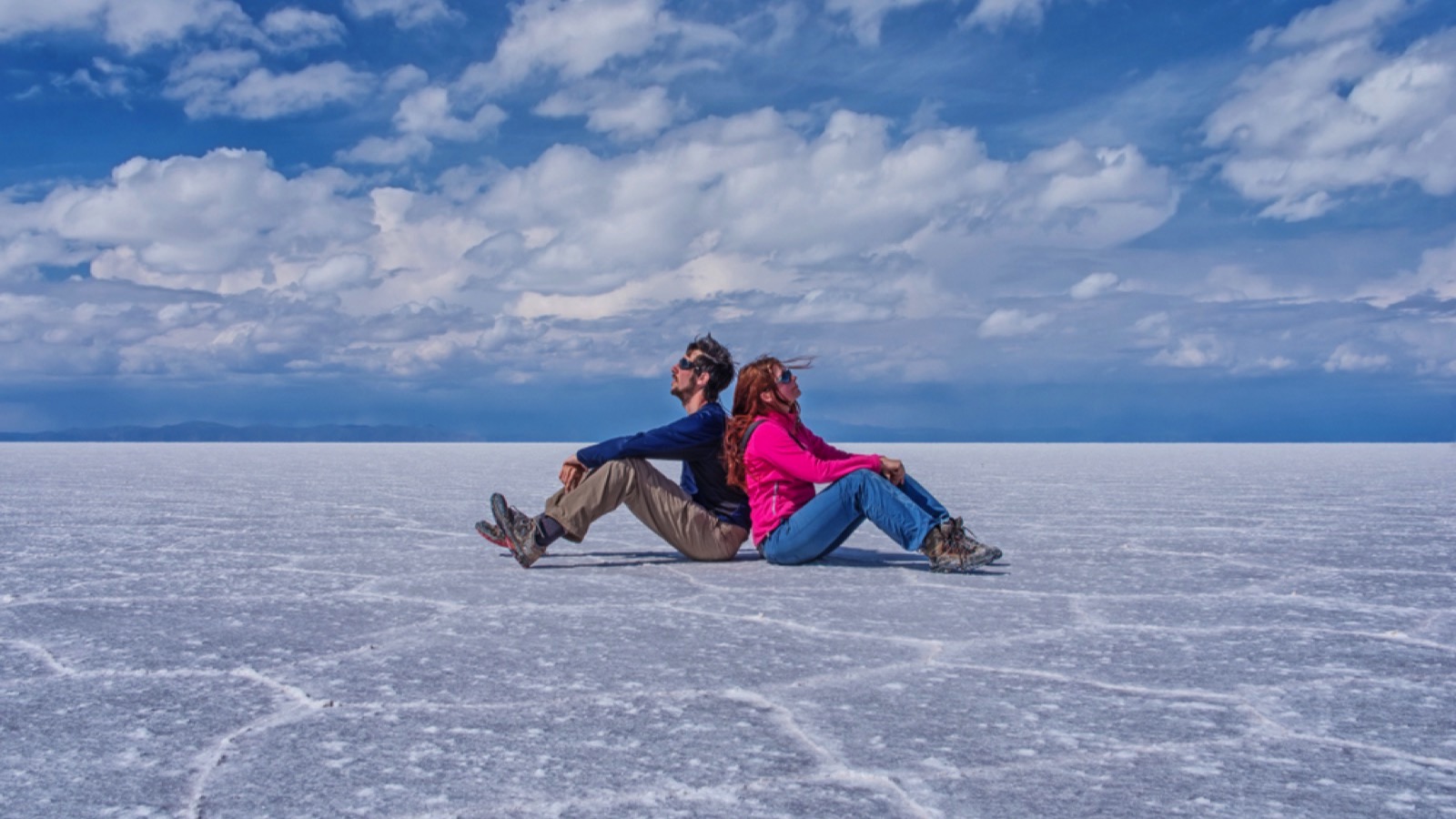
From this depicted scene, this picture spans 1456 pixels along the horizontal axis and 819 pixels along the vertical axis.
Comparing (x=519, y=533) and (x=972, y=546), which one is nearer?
(x=972, y=546)

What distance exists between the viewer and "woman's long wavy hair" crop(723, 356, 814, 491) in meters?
3.78

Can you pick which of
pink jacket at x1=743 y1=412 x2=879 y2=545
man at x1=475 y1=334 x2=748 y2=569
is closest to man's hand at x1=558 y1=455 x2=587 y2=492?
man at x1=475 y1=334 x2=748 y2=569

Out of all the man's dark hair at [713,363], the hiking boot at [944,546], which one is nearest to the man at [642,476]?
the man's dark hair at [713,363]

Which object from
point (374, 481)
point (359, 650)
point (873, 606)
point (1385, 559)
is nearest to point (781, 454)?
point (873, 606)

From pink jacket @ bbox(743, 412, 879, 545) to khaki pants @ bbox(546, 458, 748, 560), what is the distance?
0.22 meters

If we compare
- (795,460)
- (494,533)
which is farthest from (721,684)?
(494,533)

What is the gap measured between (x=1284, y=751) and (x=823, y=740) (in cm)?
→ 73

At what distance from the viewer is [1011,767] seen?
1616 millimetres

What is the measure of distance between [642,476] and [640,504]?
0.36ft

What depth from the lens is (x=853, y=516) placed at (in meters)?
3.80

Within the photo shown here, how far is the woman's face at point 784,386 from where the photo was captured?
3785 mm

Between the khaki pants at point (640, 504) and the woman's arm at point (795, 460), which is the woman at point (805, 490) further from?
the khaki pants at point (640, 504)

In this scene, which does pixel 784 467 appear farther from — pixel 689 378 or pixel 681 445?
pixel 689 378

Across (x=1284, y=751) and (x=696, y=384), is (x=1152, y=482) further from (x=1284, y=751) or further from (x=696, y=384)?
(x=1284, y=751)
